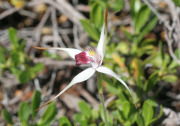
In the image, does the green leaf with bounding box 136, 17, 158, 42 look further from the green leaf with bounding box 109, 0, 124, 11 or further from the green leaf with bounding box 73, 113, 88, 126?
the green leaf with bounding box 73, 113, 88, 126

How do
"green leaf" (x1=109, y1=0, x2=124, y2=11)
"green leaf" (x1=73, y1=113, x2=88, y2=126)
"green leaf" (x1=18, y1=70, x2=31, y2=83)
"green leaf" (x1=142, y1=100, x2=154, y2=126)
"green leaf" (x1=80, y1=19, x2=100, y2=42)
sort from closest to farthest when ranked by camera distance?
"green leaf" (x1=142, y1=100, x2=154, y2=126) → "green leaf" (x1=73, y1=113, x2=88, y2=126) → "green leaf" (x1=80, y1=19, x2=100, y2=42) → "green leaf" (x1=18, y1=70, x2=31, y2=83) → "green leaf" (x1=109, y1=0, x2=124, y2=11)

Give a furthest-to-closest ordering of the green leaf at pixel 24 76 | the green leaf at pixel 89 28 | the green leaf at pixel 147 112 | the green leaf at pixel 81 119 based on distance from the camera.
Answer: the green leaf at pixel 24 76 → the green leaf at pixel 89 28 → the green leaf at pixel 81 119 → the green leaf at pixel 147 112

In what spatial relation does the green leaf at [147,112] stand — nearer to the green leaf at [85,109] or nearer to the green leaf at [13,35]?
the green leaf at [85,109]

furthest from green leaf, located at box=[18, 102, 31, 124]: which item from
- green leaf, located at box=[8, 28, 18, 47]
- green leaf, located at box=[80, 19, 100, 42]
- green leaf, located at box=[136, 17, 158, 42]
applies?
green leaf, located at box=[136, 17, 158, 42]

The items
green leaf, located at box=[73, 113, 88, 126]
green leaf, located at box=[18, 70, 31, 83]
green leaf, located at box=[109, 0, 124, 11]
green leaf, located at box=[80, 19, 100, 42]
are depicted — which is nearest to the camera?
green leaf, located at box=[73, 113, 88, 126]

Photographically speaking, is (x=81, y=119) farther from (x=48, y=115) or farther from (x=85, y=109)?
(x=48, y=115)

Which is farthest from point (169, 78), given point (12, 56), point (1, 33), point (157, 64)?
point (1, 33)

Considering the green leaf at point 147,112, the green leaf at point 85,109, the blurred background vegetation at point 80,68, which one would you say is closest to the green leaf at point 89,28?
the blurred background vegetation at point 80,68

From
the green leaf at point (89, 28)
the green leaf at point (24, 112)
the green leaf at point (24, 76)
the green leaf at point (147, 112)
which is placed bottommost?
the green leaf at point (147, 112)

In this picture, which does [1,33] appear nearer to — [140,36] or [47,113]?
[47,113]

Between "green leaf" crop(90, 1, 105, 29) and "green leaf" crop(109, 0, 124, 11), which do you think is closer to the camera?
"green leaf" crop(90, 1, 105, 29)
